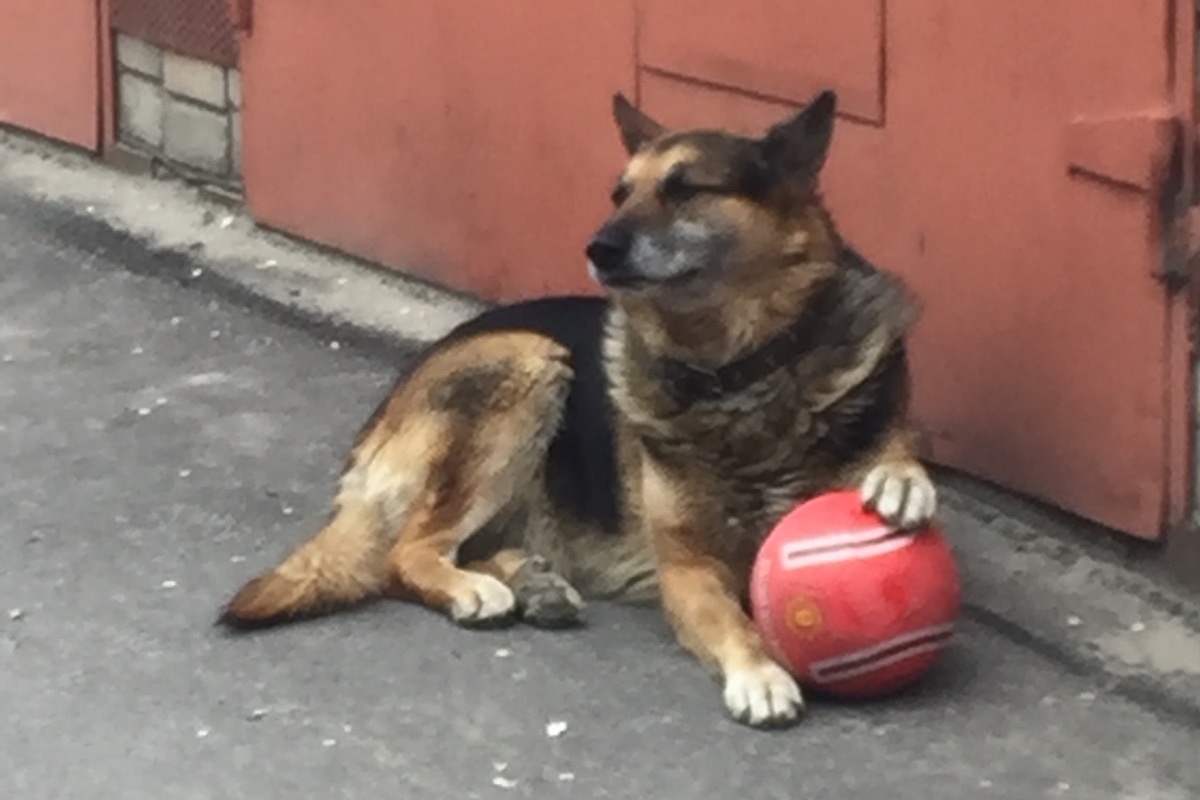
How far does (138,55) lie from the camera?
7.80 m

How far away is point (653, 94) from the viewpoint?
5.79 metres

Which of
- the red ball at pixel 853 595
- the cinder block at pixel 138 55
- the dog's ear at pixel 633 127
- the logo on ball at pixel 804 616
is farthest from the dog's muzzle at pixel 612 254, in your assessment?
the cinder block at pixel 138 55

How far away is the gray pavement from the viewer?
4066mm

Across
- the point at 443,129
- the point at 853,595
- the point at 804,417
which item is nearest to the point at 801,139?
the point at 804,417

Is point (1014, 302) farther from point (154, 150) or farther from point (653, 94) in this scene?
point (154, 150)

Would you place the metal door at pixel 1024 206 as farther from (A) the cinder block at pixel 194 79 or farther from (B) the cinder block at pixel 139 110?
(B) the cinder block at pixel 139 110

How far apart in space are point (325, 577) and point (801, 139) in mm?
1337

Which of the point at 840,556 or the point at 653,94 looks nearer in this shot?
the point at 840,556

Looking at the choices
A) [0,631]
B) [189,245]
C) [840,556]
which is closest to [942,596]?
[840,556]

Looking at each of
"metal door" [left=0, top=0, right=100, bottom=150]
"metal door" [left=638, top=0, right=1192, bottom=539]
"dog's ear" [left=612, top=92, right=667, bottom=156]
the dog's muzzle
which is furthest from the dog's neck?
"metal door" [left=0, top=0, right=100, bottom=150]

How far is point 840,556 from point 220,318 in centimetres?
317

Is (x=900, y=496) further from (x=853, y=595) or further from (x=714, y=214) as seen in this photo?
(x=714, y=214)

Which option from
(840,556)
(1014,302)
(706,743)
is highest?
(1014,302)

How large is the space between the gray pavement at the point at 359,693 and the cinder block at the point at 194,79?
5.93 ft
